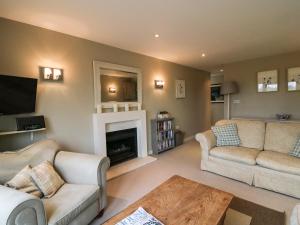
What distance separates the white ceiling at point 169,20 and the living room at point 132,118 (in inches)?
0.8

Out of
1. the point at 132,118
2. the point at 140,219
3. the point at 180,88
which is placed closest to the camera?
the point at 140,219

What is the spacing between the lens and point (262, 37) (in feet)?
10.3

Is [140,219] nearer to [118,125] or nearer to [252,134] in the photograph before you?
[118,125]

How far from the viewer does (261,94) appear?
477 cm

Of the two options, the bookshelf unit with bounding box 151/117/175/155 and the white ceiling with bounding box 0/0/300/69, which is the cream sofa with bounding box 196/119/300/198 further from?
the white ceiling with bounding box 0/0/300/69

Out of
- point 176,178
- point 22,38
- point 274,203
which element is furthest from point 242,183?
point 22,38

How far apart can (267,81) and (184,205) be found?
4511mm

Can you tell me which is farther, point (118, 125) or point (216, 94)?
point (216, 94)

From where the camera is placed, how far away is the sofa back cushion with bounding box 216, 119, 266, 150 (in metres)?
3.02

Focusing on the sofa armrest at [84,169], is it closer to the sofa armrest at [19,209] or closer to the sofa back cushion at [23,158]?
the sofa back cushion at [23,158]

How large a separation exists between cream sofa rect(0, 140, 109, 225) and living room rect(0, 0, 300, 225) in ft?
0.03

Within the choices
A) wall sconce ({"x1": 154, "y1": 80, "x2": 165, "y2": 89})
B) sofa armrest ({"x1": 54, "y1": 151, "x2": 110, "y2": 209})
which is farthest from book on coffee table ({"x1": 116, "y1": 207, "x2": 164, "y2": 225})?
wall sconce ({"x1": 154, "y1": 80, "x2": 165, "y2": 89})

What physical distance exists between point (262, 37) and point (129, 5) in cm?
254

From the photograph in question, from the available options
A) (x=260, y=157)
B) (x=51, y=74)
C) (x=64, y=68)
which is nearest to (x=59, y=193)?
(x=51, y=74)
